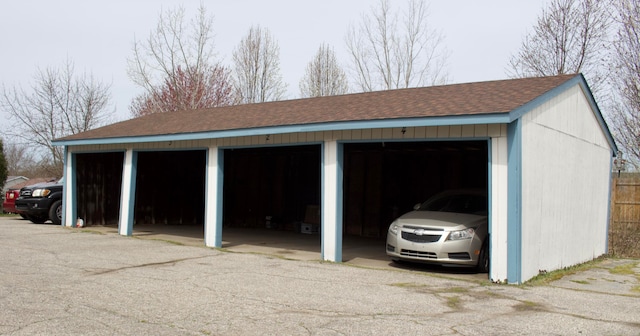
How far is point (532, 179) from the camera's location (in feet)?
30.7

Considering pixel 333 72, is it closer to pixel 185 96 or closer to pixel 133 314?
pixel 185 96

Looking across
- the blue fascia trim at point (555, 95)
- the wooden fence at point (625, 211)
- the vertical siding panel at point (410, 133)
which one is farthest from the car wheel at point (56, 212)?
the wooden fence at point (625, 211)

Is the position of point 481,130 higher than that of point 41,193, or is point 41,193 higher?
point 481,130

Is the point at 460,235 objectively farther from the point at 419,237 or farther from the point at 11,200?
the point at 11,200

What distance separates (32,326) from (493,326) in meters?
4.76

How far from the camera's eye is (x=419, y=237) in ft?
32.6

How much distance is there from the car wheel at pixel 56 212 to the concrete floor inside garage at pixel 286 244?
1.59 meters

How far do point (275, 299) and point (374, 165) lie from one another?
10.6 m

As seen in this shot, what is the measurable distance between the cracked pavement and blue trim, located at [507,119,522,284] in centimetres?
36

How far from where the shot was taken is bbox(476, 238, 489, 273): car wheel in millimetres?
9781

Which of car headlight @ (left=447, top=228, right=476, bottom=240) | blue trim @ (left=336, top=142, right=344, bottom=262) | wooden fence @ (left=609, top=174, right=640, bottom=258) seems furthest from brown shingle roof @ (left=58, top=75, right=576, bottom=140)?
wooden fence @ (left=609, top=174, right=640, bottom=258)

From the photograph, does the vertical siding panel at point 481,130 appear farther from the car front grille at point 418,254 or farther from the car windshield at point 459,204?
the car front grille at point 418,254

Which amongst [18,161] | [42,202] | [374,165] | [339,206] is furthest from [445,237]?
[18,161]

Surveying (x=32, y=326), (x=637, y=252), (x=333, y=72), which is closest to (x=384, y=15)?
(x=333, y=72)
